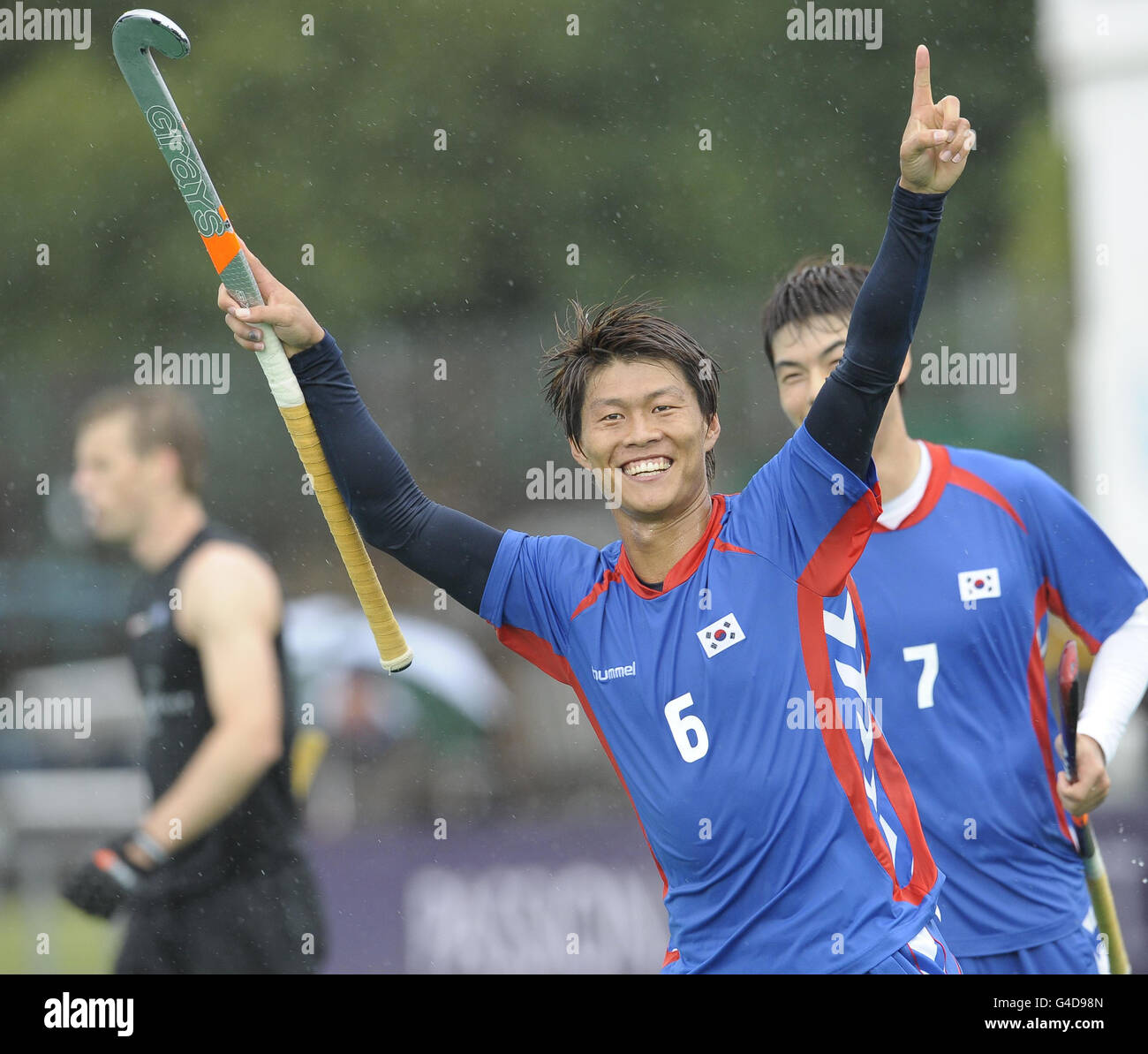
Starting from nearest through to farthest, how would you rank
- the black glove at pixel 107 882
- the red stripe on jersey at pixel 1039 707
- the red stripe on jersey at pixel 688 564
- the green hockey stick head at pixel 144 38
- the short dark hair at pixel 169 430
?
the green hockey stick head at pixel 144 38 < the red stripe on jersey at pixel 688 564 < the red stripe on jersey at pixel 1039 707 < the black glove at pixel 107 882 < the short dark hair at pixel 169 430

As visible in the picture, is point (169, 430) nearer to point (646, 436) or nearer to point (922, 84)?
point (646, 436)

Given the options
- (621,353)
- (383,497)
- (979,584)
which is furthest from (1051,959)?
(383,497)

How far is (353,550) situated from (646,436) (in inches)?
28.3

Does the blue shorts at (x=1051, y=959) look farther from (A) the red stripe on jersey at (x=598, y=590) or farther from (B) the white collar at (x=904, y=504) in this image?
(A) the red stripe on jersey at (x=598, y=590)

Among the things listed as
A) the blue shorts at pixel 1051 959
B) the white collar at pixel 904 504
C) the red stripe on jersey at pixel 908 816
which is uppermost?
the white collar at pixel 904 504

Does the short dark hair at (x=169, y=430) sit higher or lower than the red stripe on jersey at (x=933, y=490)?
higher

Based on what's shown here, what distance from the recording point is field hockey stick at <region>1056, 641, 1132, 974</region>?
12.9 ft

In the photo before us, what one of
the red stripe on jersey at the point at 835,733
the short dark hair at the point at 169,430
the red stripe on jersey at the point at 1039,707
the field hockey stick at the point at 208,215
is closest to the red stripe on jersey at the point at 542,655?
the field hockey stick at the point at 208,215

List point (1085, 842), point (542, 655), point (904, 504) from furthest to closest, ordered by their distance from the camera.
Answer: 1. point (1085, 842)
2. point (904, 504)
3. point (542, 655)

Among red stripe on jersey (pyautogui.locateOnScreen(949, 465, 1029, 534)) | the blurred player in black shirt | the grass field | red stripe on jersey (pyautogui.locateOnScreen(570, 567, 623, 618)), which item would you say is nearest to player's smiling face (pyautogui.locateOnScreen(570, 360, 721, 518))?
red stripe on jersey (pyautogui.locateOnScreen(570, 567, 623, 618))

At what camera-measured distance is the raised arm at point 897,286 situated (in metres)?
2.65

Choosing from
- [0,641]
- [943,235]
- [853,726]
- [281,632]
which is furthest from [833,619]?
[943,235]

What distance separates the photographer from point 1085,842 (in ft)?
13.0

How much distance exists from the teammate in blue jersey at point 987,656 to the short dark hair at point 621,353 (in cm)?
73
